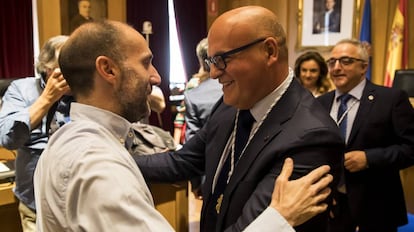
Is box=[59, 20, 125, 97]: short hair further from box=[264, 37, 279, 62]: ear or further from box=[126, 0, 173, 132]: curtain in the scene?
box=[126, 0, 173, 132]: curtain

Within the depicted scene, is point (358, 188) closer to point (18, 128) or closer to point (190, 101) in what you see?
point (190, 101)

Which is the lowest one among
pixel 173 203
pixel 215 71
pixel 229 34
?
pixel 173 203

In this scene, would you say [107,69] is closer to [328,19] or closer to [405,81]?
[405,81]

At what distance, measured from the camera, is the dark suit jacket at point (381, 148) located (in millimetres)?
2260

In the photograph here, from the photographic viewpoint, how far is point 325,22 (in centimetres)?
523

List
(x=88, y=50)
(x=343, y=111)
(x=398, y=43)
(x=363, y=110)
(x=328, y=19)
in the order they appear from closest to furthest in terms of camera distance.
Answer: (x=88, y=50)
(x=363, y=110)
(x=343, y=111)
(x=398, y=43)
(x=328, y=19)

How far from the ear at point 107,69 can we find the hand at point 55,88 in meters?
0.75

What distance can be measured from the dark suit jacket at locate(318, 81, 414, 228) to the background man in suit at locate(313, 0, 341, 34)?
2.99m

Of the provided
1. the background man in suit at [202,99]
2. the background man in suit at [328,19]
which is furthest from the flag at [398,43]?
the background man in suit at [202,99]

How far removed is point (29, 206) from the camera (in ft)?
6.08

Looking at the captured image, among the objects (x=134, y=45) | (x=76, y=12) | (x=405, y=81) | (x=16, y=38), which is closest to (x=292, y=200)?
(x=134, y=45)

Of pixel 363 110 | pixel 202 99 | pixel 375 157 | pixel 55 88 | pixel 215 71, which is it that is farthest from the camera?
pixel 202 99

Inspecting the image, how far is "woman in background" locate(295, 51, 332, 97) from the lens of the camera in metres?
3.44

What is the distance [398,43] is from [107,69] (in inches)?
158
